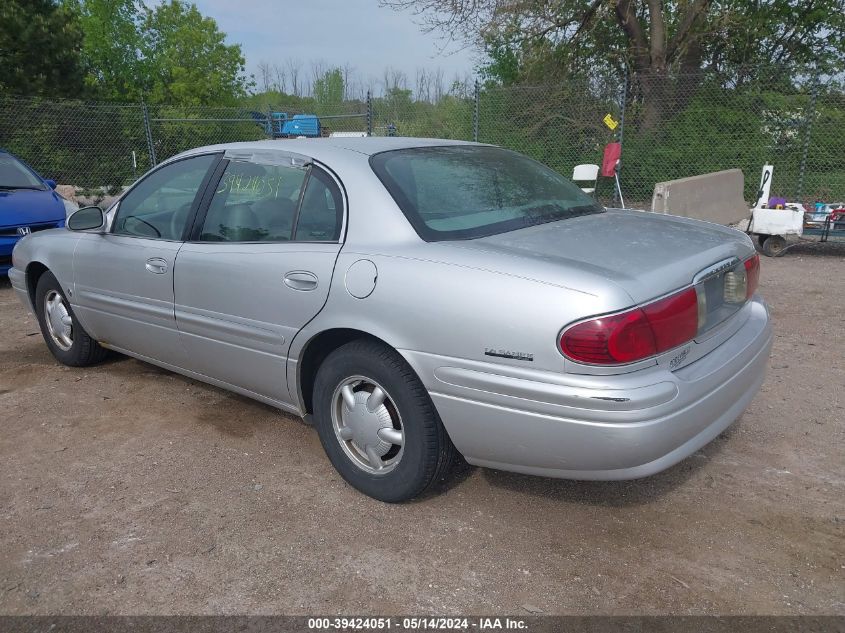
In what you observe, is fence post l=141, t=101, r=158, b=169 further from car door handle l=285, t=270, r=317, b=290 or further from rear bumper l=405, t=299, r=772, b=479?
rear bumper l=405, t=299, r=772, b=479

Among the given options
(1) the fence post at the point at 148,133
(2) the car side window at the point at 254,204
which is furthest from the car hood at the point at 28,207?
(1) the fence post at the point at 148,133

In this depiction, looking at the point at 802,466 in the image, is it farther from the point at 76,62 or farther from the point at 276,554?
the point at 76,62

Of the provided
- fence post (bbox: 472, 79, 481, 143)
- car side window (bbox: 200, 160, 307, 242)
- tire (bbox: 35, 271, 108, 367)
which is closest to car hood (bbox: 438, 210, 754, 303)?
car side window (bbox: 200, 160, 307, 242)

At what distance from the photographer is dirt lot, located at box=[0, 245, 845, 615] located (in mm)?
2344

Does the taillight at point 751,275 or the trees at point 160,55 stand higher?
the trees at point 160,55

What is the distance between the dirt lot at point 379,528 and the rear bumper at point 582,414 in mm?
384

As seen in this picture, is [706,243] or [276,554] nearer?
[276,554]

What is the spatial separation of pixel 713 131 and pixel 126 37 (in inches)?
1299

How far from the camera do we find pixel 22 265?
190 inches

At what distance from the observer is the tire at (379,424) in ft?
8.71

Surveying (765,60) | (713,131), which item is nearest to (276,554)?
(713,131)

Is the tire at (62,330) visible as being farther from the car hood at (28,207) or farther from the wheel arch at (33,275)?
the car hood at (28,207)

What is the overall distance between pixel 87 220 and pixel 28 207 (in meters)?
4.33

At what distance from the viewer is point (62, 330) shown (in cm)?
471
